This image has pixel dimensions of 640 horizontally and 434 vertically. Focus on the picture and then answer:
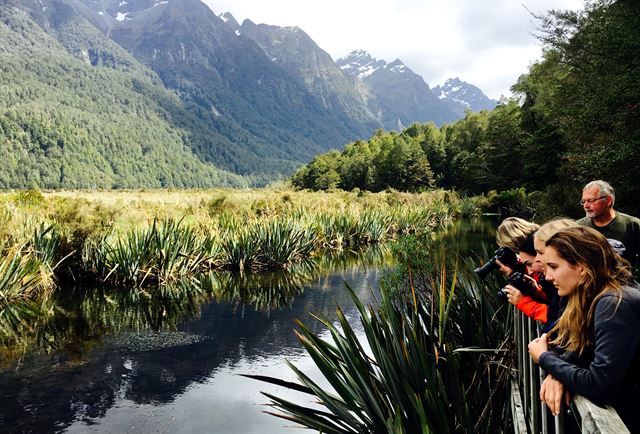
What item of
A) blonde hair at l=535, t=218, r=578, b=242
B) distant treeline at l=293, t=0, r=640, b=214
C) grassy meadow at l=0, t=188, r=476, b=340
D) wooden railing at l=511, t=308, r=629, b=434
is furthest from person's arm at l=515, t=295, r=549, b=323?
distant treeline at l=293, t=0, r=640, b=214

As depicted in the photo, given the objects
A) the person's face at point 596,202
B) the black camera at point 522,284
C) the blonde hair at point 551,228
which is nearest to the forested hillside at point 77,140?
the person's face at point 596,202

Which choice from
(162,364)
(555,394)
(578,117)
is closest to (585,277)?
(555,394)

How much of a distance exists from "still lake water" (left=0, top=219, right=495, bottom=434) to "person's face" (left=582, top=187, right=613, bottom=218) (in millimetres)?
1975

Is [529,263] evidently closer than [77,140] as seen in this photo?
Yes

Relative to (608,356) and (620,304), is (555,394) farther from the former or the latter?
(620,304)

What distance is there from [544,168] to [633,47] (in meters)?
13.7

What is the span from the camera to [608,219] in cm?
387

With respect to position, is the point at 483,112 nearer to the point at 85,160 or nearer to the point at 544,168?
the point at 544,168

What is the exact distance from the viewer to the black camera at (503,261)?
10.2 feet

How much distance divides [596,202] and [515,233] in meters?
1.13

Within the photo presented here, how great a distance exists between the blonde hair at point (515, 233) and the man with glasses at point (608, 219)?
94 cm

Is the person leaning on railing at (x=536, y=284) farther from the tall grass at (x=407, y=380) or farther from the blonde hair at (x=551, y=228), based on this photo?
the tall grass at (x=407, y=380)

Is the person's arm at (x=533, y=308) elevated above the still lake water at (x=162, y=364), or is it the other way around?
the person's arm at (x=533, y=308)

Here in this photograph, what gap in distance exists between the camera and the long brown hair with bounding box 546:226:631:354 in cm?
168
